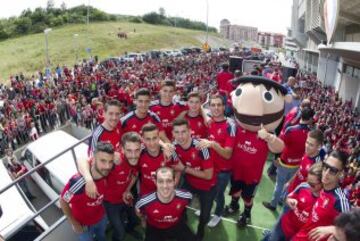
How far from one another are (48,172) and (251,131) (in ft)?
19.3

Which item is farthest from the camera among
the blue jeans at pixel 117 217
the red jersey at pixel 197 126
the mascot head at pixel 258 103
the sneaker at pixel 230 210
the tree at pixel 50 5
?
the tree at pixel 50 5

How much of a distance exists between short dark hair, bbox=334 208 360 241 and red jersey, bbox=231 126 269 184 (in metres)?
2.16

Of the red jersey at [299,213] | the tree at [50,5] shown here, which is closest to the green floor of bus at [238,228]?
the red jersey at [299,213]

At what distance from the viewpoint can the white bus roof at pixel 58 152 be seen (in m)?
8.24

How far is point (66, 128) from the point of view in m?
12.8

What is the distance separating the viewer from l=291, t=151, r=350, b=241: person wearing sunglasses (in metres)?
3.14

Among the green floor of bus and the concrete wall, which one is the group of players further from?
the concrete wall

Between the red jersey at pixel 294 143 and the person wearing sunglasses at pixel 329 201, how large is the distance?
1700 millimetres

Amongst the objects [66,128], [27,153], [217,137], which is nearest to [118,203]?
[217,137]

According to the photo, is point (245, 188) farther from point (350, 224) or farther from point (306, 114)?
point (350, 224)

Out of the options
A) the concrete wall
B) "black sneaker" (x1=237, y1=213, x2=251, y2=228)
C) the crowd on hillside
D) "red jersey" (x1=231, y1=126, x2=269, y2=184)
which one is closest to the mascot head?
"red jersey" (x1=231, y1=126, x2=269, y2=184)

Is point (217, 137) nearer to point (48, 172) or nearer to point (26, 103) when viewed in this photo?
point (48, 172)

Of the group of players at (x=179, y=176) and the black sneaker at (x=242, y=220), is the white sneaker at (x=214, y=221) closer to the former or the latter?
the group of players at (x=179, y=176)

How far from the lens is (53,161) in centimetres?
860
